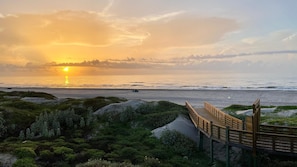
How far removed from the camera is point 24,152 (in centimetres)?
2089

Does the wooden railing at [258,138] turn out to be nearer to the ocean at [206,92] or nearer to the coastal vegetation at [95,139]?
the coastal vegetation at [95,139]

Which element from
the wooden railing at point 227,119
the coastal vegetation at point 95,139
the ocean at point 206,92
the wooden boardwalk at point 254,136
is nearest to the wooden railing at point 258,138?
the wooden boardwalk at point 254,136

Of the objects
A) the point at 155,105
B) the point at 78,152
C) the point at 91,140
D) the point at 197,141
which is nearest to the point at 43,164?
the point at 78,152

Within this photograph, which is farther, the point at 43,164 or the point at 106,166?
the point at 43,164

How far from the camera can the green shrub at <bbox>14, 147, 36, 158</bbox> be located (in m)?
20.6

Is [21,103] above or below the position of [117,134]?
above

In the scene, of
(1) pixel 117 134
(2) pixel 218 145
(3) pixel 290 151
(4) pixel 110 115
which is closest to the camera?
(3) pixel 290 151

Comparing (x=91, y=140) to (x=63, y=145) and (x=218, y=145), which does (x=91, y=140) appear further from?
(x=218, y=145)

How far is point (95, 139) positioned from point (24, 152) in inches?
243

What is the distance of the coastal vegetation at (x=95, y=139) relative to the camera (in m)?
20.8

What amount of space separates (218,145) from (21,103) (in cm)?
2349

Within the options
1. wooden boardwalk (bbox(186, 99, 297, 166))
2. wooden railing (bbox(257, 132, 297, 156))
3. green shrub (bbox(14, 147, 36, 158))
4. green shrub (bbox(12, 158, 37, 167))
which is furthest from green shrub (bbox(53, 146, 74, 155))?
wooden railing (bbox(257, 132, 297, 156))

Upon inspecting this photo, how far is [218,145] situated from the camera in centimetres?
2523

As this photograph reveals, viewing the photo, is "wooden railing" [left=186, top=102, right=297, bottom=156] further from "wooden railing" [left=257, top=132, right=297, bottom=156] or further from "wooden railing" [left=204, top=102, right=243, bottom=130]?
"wooden railing" [left=204, top=102, right=243, bottom=130]
